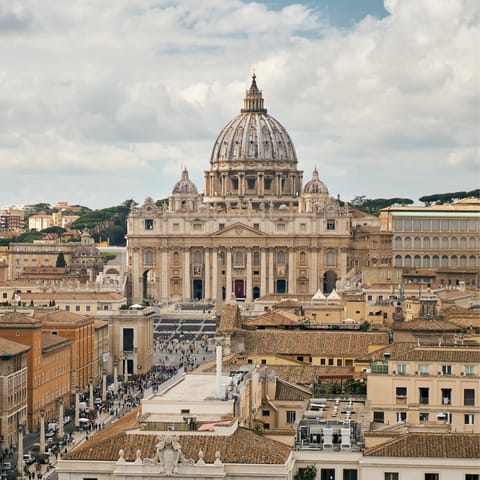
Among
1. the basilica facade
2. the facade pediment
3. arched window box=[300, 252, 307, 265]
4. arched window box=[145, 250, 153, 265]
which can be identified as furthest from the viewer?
arched window box=[145, 250, 153, 265]

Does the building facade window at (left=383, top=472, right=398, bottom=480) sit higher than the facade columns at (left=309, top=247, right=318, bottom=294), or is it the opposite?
the facade columns at (left=309, top=247, right=318, bottom=294)

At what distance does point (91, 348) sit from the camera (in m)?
84.0

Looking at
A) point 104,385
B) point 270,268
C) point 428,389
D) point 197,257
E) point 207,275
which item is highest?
point 197,257

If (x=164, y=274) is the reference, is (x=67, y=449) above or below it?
below

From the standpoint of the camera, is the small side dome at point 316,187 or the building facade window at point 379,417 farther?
the small side dome at point 316,187

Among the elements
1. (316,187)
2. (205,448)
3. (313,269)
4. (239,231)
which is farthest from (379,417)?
(316,187)

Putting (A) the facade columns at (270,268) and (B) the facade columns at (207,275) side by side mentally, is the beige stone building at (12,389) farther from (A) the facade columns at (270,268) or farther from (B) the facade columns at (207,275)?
(A) the facade columns at (270,268)

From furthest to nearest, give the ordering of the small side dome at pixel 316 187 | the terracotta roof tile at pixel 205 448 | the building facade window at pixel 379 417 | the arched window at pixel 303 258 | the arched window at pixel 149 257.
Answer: the small side dome at pixel 316 187, the arched window at pixel 149 257, the arched window at pixel 303 258, the building facade window at pixel 379 417, the terracotta roof tile at pixel 205 448

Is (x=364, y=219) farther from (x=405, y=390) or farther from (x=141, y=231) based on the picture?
(x=405, y=390)

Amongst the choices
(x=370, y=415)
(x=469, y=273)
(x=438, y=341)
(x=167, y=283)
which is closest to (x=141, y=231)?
(x=167, y=283)

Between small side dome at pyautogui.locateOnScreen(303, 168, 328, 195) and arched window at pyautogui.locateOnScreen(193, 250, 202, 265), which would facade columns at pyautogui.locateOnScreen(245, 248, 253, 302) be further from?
small side dome at pyautogui.locateOnScreen(303, 168, 328, 195)

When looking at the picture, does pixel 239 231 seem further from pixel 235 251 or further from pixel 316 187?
pixel 316 187

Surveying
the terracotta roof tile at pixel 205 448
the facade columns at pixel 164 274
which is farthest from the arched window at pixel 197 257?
the terracotta roof tile at pixel 205 448

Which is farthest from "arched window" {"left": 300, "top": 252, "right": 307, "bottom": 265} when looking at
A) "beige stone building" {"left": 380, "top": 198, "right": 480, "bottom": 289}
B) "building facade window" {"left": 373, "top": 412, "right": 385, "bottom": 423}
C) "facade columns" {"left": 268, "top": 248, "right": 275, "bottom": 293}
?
"building facade window" {"left": 373, "top": 412, "right": 385, "bottom": 423}
